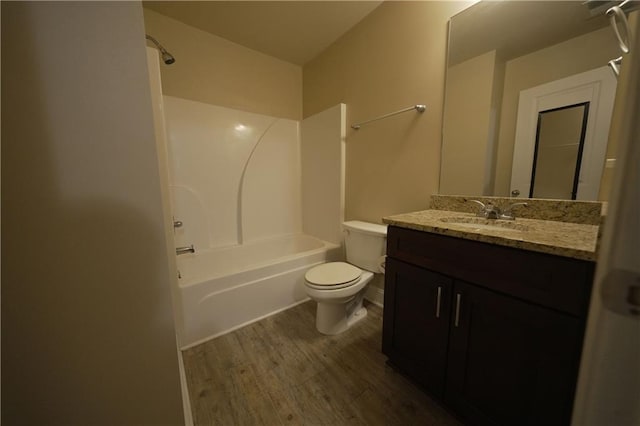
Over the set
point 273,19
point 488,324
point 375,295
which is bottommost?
point 375,295

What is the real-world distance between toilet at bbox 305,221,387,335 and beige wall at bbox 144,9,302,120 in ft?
5.31

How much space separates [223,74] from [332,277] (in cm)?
209

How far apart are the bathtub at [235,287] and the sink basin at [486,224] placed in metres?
1.13

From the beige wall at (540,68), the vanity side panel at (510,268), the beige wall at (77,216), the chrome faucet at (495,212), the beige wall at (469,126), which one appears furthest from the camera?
the beige wall at (469,126)

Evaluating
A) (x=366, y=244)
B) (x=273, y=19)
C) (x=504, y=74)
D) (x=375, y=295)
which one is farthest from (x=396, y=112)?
(x=375, y=295)

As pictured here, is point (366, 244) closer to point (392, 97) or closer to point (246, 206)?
point (392, 97)

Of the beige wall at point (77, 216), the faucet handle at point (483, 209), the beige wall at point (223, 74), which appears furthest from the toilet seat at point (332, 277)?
the beige wall at point (223, 74)

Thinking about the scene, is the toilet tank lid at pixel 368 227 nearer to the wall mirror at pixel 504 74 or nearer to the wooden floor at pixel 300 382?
the wall mirror at pixel 504 74

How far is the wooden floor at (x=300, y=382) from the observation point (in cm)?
100

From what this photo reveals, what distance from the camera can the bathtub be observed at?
146 cm

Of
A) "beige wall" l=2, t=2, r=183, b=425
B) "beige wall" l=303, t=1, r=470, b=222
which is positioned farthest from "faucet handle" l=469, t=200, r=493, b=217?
"beige wall" l=2, t=2, r=183, b=425

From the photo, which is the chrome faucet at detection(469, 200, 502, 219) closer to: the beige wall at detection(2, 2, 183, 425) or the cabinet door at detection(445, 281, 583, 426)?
the cabinet door at detection(445, 281, 583, 426)

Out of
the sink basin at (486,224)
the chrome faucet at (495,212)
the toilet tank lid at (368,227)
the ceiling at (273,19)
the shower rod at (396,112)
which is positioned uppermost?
the ceiling at (273,19)

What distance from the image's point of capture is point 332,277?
1510 millimetres
